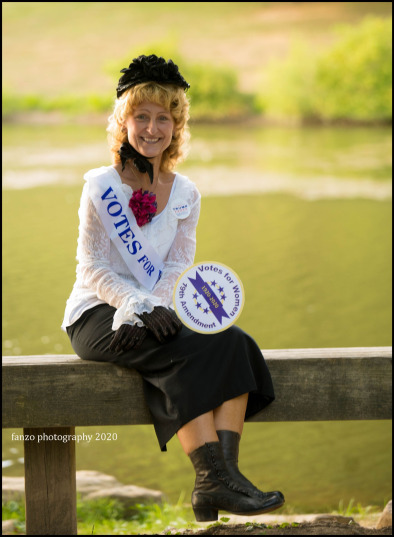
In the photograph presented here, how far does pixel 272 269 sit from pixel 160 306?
20.6 ft

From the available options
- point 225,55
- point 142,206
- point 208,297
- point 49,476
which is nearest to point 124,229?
point 142,206

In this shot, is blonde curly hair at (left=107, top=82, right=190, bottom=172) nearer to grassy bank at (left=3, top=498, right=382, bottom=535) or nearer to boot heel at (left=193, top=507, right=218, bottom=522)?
boot heel at (left=193, top=507, right=218, bottom=522)

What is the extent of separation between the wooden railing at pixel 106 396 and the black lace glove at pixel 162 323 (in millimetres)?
143

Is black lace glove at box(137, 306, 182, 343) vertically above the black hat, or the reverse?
the black hat

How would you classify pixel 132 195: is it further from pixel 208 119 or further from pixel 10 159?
pixel 208 119

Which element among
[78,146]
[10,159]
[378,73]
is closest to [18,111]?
[78,146]

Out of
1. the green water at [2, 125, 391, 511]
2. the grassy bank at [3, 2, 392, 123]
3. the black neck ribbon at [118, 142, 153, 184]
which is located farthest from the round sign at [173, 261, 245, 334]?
the grassy bank at [3, 2, 392, 123]

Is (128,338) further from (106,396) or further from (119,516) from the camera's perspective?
(119,516)

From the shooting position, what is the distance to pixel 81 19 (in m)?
32.4

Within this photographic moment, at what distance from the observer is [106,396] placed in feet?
6.26

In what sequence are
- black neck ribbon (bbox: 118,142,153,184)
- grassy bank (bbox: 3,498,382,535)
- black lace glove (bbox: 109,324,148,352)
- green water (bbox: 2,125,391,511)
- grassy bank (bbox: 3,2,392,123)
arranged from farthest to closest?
grassy bank (bbox: 3,2,392,123)
green water (bbox: 2,125,391,511)
grassy bank (bbox: 3,498,382,535)
black neck ribbon (bbox: 118,142,153,184)
black lace glove (bbox: 109,324,148,352)

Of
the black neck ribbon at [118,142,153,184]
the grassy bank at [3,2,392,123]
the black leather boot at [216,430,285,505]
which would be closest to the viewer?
the black leather boot at [216,430,285,505]

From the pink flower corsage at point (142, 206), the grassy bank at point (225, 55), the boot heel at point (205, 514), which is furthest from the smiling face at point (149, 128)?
the grassy bank at point (225, 55)

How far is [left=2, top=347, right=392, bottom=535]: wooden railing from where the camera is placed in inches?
75.2
